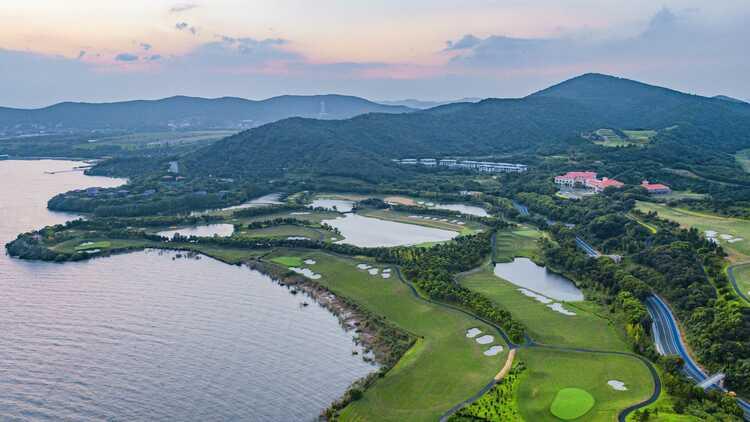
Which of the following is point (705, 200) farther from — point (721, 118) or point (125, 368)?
point (721, 118)

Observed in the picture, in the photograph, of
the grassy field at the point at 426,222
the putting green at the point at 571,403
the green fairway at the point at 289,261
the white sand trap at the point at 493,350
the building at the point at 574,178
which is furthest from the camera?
the building at the point at 574,178

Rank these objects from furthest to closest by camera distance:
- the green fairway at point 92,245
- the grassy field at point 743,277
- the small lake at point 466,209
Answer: the small lake at point 466,209 < the green fairway at point 92,245 < the grassy field at point 743,277

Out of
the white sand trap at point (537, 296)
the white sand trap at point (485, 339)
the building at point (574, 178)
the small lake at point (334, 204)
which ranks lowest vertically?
the white sand trap at point (537, 296)

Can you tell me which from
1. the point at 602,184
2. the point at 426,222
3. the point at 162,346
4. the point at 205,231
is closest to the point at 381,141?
the point at 602,184

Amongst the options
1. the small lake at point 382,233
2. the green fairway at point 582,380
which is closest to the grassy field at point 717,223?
the green fairway at point 582,380

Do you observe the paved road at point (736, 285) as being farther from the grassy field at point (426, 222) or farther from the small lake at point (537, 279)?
the grassy field at point (426, 222)

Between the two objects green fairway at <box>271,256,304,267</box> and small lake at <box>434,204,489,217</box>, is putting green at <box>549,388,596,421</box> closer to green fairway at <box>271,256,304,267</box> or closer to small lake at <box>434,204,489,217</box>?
green fairway at <box>271,256,304,267</box>

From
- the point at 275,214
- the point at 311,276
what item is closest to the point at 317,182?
the point at 275,214
